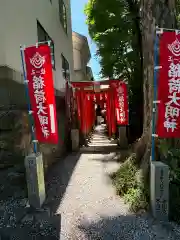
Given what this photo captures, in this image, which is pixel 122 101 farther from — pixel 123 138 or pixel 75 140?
pixel 75 140

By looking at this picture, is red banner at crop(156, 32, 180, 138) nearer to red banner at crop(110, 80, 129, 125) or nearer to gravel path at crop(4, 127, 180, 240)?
gravel path at crop(4, 127, 180, 240)

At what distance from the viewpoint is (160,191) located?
416 centimetres

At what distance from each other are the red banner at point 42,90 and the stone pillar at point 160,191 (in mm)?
2058

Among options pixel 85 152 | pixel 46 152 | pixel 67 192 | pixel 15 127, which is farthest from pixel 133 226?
pixel 85 152

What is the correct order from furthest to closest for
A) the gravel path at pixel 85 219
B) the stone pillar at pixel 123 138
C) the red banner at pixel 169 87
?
the stone pillar at pixel 123 138 < the red banner at pixel 169 87 < the gravel path at pixel 85 219

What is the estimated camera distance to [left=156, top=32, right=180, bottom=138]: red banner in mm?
3953

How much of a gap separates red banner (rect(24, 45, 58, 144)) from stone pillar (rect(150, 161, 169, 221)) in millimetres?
2058

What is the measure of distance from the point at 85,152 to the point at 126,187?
4955mm

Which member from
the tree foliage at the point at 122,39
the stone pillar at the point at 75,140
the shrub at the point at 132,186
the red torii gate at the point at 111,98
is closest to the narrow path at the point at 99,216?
the shrub at the point at 132,186

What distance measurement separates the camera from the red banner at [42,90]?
4395 millimetres

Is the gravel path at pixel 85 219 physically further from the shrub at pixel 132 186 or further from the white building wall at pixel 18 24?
the white building wall at pixel 18 24

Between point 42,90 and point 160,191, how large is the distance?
2947 mm

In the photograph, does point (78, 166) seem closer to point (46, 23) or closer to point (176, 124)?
point (176, 124)

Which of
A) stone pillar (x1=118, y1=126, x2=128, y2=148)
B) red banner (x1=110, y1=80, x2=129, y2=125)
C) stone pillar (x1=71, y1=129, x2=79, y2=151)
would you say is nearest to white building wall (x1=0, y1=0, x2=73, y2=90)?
red banner (x1=110, y1=80, x2=129, y2=125)
